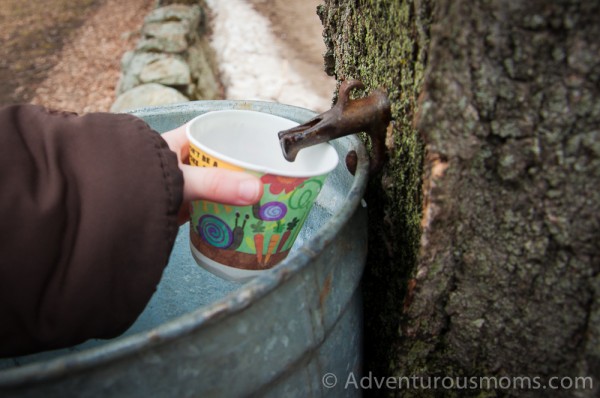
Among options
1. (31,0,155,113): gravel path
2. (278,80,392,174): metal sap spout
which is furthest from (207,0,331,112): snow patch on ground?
(278,80,392,174): metal sap spout

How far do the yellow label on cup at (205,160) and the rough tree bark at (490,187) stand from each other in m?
0.30

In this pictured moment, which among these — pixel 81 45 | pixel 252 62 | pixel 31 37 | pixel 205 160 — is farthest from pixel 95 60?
pixel 205 160

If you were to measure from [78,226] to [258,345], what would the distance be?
0.31m

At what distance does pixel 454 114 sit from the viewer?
84 centimetres

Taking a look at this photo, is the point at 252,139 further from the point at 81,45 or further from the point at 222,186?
the point at 81,45

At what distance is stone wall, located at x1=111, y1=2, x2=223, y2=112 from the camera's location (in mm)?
3373

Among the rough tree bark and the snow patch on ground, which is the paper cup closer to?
the rough tree bark

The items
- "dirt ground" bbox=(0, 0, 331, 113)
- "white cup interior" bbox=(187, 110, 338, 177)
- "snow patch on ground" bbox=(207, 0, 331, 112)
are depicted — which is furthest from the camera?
"dirt ground" bbox=(0, 0, 331, 113)

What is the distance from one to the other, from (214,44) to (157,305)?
3.32m

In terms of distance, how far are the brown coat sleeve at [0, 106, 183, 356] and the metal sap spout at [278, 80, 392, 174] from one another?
22 cm

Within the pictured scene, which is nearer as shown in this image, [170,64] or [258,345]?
[258,345]

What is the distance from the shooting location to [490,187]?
88 centimetres

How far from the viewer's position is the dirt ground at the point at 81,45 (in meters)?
3.95

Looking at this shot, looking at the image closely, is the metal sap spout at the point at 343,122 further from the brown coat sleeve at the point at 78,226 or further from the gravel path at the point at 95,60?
the gravel path at the point at 95,60
